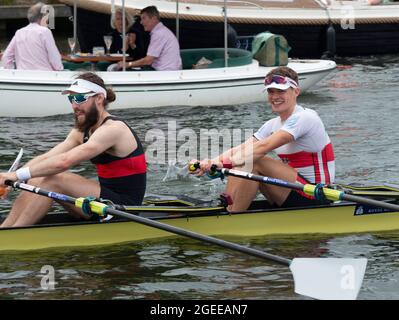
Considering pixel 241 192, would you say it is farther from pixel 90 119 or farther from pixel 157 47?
pixel 157 47

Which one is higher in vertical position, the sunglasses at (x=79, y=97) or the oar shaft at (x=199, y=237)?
the sunglasses at (x=79, y=97)

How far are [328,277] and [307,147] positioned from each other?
6.90ft

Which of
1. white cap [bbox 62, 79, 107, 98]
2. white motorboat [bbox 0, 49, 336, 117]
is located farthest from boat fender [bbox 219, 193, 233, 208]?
white motorboat [bbox 0, 49, 336, 117]

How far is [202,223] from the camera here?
10562 mm

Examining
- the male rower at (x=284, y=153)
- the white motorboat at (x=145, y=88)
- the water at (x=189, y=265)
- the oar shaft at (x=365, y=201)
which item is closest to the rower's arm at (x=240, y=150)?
the male rower at (x=284, y=153)

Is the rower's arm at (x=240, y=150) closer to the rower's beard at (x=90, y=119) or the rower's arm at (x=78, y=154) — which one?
the rower's arm at (x=78, y=154)

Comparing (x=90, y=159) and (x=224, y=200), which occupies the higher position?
(x=90, y=159)

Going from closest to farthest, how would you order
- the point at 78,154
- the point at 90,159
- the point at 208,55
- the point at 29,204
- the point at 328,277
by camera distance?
1. the point at 328,277
2. the point at 78,154
3. the point at 29,204
4. the point at 90,159
5. the point at 208,55

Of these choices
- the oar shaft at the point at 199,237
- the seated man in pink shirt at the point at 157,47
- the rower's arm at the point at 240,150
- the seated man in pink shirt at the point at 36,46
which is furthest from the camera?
the seated man in pink shirt at the point at 157,47

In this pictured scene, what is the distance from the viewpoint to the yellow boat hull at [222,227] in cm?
1015

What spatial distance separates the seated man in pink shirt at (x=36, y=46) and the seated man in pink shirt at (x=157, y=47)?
119 centimetres

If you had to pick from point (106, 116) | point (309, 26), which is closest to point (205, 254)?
point (106, 116)

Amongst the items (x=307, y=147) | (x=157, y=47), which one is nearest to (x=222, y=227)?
(x=307, y=147)

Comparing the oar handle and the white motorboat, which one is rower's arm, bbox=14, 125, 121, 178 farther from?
the white motorboat
